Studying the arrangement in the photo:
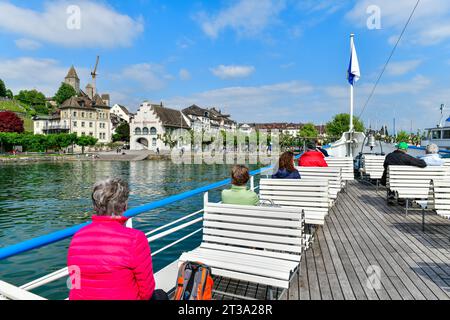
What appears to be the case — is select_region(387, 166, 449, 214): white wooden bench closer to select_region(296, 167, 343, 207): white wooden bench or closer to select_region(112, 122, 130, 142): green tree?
select_region(296, 167, 343, 207): white wooden bench

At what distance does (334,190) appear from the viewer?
7543 millimetres

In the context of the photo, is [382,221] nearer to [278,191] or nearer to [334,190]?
[334,190]

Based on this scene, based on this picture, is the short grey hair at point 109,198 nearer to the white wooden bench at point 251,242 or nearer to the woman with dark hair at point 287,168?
the white wooden bench at point 251,242

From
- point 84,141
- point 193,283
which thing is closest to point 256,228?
point 193,283

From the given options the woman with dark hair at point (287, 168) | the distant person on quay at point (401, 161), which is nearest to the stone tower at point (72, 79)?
the distant person on quay at point (401, 161)

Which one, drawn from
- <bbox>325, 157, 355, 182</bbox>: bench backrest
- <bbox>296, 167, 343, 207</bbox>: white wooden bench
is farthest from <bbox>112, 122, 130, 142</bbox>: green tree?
<bbox>296, 167, 343, 207</bbox>: white wooden bench

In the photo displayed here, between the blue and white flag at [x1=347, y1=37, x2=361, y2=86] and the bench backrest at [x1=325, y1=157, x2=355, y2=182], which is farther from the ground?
the blue and white flag at [x1=347, y1=37, x2=361, y2=86]

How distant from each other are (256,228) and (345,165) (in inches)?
329

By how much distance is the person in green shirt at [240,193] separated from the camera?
422cm

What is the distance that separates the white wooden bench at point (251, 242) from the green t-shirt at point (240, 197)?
466 millimetres

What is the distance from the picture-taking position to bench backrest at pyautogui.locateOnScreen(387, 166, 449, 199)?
7.32 m

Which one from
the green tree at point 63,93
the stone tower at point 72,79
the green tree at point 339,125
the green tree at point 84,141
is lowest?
the green tree at point 84,141

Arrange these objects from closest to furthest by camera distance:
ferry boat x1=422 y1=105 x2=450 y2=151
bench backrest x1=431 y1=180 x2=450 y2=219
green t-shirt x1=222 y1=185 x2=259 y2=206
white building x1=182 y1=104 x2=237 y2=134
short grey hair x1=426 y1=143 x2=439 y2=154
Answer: green t-shirt x1=222 y1=185 x2=259 y2=206 < bench backrest x1=431 y1=180 x2=450 y2=219 < short grey hair x1=426 y1=143 x2=439 y2=154 < ferry boat x1=422 y1=105 x2=450 y2=151 < white building x1=182 y1=104 x2=237 y2=134

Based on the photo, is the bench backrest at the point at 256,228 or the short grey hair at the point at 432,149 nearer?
the bench backrest at the point at 256,228
